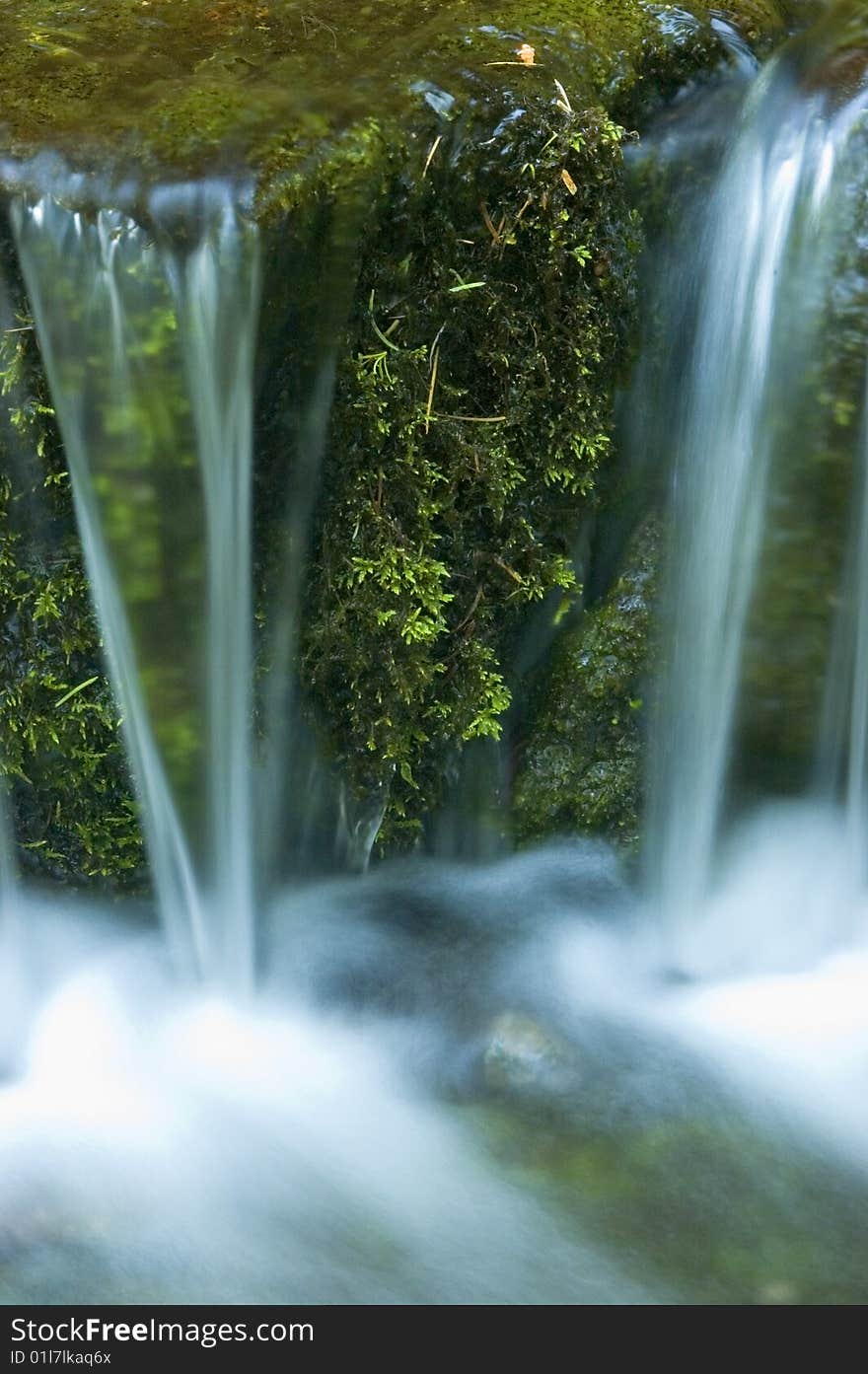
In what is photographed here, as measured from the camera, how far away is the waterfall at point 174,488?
3078 millimetres

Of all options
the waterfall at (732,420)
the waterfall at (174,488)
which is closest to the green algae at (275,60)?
the waterfall at (174,488)

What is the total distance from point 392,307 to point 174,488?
688mm

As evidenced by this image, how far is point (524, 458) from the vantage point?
139 inches

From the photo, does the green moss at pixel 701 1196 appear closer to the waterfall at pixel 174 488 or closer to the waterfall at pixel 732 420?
the waterfall at pixel 732 420

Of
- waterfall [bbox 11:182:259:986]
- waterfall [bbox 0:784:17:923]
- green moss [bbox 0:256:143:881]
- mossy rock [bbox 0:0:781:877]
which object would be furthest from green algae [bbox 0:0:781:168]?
waterfall [bbox 0:784:17:923]

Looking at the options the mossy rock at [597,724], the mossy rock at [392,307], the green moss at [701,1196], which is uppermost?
the mossy rock at [392,307]

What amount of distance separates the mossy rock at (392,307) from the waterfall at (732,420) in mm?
234

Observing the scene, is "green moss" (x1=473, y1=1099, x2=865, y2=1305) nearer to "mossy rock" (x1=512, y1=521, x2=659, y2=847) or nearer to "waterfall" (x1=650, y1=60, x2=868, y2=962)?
"waterfall" (x1=650, y1=60, x2=868, y2=962)

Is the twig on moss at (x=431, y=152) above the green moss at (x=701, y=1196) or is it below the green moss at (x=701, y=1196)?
above

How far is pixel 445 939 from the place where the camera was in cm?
375

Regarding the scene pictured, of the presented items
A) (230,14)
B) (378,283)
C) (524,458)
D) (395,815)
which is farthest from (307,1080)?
(230,14)

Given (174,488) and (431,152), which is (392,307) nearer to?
(431,152)

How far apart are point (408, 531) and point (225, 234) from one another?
844mm

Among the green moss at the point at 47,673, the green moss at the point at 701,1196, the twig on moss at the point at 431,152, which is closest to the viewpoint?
the green moss at the point at 701,1196
